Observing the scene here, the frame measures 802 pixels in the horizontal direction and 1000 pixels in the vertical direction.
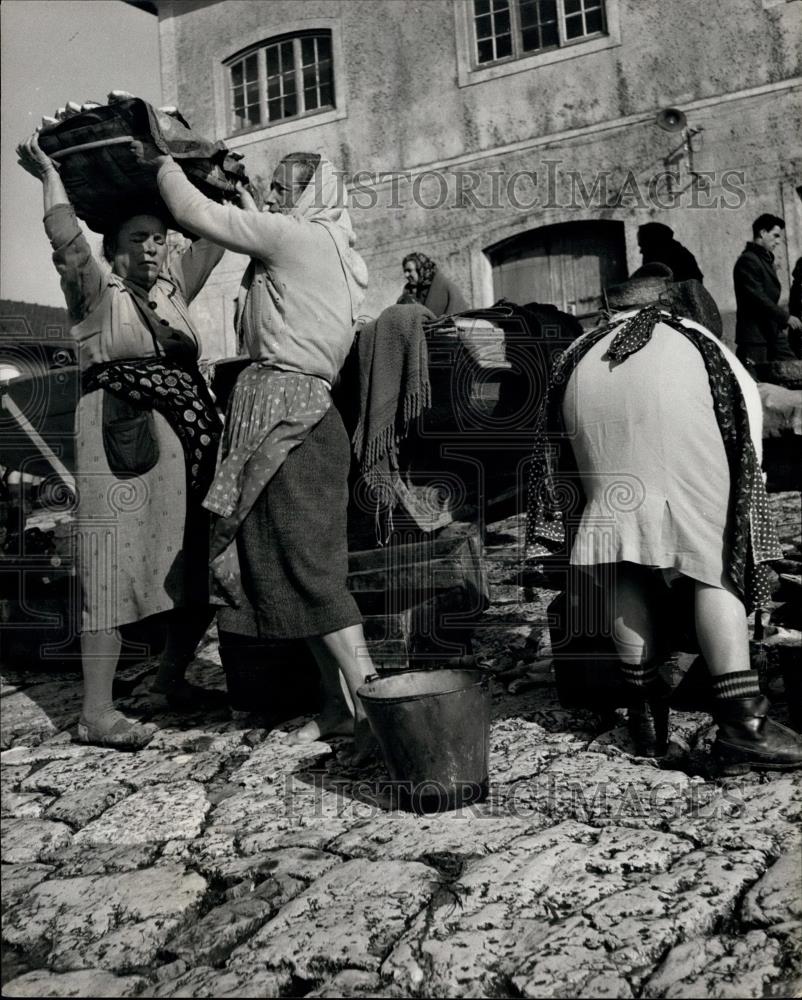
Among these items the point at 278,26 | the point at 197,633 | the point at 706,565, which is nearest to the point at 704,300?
the point at 706,565

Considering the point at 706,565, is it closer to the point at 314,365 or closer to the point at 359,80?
the point at 314,365

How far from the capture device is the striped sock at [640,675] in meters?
3.23

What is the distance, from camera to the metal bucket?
289cm

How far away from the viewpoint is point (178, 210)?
3.49 metres

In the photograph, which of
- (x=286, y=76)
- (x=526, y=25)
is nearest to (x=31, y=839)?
(x=526, y=25)

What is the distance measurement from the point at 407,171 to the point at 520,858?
10.7 metres

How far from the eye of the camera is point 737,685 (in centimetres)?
301

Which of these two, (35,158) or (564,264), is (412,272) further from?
(35,158)

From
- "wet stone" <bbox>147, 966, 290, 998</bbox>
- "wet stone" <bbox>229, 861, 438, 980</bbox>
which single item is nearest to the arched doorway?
"wet stone" <bbox>229, 861, 438, 980</bbox>

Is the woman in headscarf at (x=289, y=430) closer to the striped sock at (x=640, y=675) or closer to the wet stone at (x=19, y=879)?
the striped sock at (x=640, y=675)

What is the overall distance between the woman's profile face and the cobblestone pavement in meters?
6.42

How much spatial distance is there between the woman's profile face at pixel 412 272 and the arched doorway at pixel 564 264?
3.22 metres

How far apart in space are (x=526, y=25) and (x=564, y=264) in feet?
9.11

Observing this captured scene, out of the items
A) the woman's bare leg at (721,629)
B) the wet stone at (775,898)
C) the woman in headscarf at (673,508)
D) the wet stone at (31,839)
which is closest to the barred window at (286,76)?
the woman in headscarf at (673,508)
